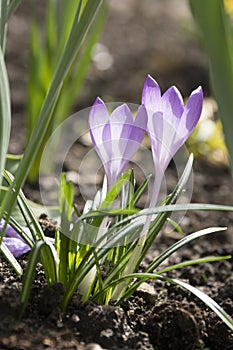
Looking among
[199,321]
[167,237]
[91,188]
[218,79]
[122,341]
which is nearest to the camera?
[218,79]

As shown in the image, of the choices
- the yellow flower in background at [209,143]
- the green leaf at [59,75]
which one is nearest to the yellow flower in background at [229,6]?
the yellow flower in background at [209,143]

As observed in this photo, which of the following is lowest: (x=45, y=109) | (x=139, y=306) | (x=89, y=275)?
(x=139, y=306)

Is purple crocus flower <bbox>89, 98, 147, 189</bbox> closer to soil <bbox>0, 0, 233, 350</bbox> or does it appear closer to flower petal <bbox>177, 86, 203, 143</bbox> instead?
flower petal <bbox>177, 86, 203, 143</bbox>

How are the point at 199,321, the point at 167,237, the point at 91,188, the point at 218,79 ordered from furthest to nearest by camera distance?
the point at 91,188
the point at 167,237
the point at 199,321
the point at 218,79

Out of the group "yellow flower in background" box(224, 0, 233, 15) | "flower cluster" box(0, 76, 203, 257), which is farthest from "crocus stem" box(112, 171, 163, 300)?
"yellow flower in background" box(224, 0, 233, 15)

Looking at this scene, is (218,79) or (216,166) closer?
(218,79)

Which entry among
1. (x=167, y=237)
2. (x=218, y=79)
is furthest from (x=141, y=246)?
(x=167, y=237)

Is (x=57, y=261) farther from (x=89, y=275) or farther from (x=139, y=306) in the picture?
(x=139, y=306)

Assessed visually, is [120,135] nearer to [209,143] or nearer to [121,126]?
[121,126]
